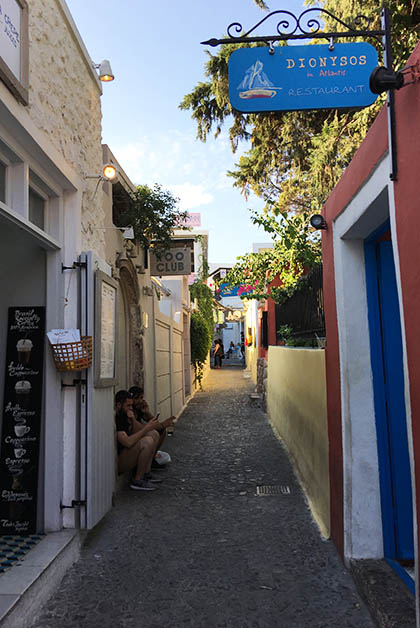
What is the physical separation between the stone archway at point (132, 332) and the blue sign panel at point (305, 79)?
4.29m

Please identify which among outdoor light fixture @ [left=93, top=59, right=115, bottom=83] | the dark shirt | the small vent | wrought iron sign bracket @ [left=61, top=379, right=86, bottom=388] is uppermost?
outdoor light fixture @ [left=93, top=59, right=115, bottom=83]

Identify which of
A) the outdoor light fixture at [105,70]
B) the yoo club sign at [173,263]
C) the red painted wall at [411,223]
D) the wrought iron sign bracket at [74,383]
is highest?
the outdoor light fixture at [105,70]

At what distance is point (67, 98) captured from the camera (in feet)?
14.3

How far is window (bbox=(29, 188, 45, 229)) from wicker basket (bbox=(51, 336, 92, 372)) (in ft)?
3.25

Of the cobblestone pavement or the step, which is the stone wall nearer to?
the step

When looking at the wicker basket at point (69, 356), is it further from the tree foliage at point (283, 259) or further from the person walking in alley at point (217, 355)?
the person walking in alley at point (217, 355)

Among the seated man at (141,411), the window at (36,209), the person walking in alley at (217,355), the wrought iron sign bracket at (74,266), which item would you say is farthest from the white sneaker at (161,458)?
the person walking in alley at (217,355)

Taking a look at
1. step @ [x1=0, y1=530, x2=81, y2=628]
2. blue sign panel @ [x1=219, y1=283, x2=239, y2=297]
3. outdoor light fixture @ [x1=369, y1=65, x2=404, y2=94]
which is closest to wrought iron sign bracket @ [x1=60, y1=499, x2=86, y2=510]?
step @ [x1=0, y1=530, x2=81, y2=628]

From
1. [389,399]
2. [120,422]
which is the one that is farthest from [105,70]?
[389,399]

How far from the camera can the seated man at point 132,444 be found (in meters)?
5.64

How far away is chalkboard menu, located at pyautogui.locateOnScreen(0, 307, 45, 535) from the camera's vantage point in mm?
3965

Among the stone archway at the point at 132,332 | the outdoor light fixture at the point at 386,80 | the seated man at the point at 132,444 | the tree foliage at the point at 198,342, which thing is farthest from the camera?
the tree foliage at the point at 198,342

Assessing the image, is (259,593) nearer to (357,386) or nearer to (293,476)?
(357,386)

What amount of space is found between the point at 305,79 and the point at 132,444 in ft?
13.0
